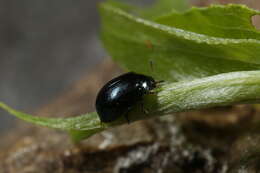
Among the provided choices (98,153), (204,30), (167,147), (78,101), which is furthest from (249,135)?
(78,101)

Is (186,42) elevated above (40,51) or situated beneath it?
Answer: elevated above

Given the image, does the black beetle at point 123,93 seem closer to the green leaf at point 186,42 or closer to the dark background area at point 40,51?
the green leaf at point 186,42

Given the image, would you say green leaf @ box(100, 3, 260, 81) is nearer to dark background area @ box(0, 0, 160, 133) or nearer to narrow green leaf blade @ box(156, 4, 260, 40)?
narrow green leaf blade @ box(156, 4, 260, 40)

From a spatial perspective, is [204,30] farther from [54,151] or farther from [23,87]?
[23,87]

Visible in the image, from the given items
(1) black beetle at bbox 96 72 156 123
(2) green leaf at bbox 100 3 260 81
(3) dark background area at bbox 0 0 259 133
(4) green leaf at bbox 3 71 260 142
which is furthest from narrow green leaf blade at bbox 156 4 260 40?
(3) dark background area at bbox 0 0 259 133

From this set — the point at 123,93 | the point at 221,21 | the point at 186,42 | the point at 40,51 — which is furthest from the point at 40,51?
the point at 221,21

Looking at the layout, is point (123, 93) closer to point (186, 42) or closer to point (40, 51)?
point (186, 42)
